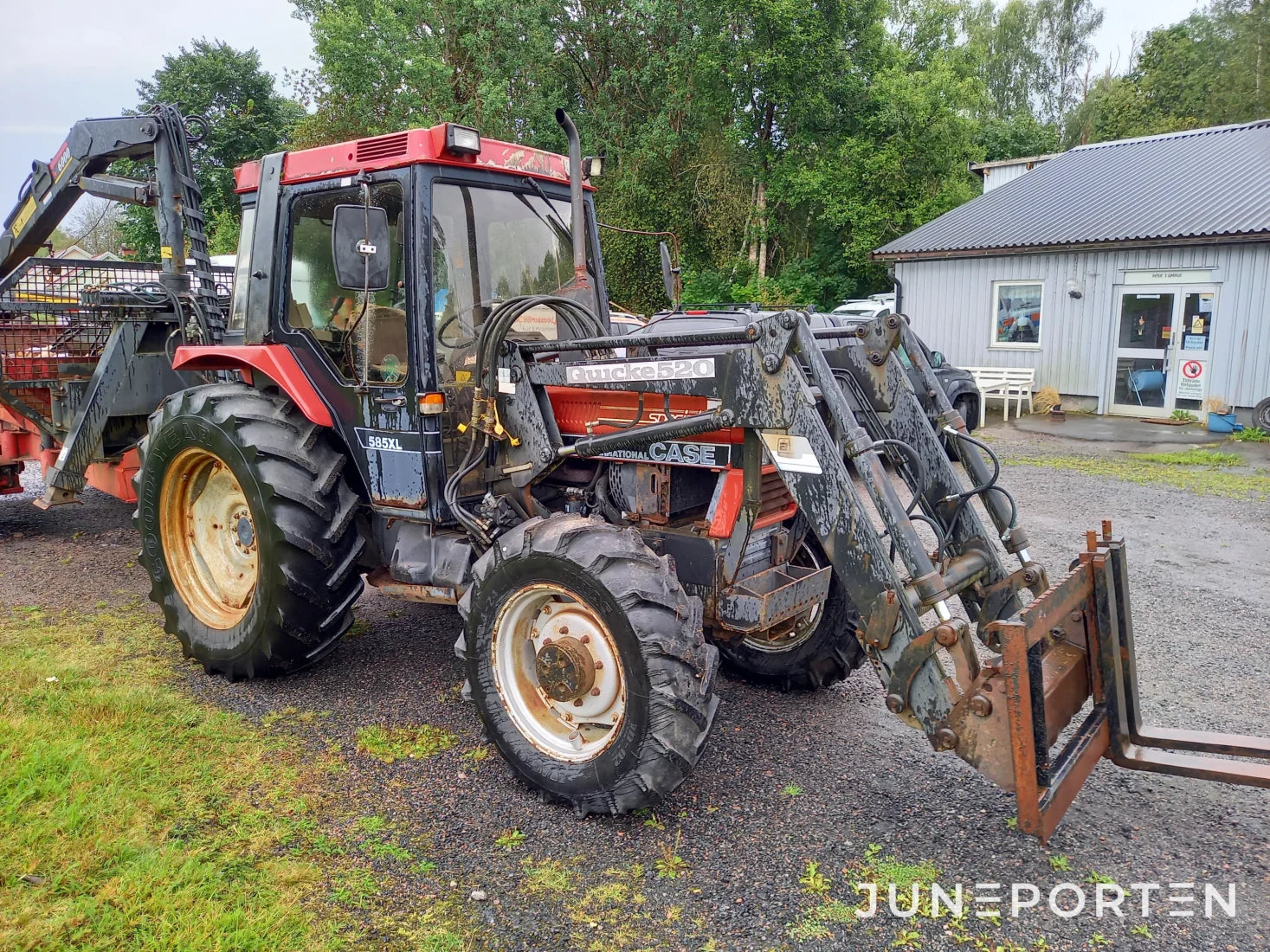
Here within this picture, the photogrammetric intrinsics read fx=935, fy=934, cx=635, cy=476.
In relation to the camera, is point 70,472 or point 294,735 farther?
point 70,472

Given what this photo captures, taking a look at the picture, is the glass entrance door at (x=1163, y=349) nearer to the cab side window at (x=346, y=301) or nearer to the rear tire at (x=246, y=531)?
the cab side window at (x=346, y=301)

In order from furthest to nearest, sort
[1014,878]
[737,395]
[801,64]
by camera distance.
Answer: [801,64] → [737,395] → [1014,878]

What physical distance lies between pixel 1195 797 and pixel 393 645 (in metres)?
4.03

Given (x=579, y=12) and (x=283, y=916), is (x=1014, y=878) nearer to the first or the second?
(x=283, y=916)

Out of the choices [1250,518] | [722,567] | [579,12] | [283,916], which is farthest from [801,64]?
[283,916]

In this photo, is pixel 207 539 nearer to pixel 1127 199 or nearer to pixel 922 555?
pixel 922 555

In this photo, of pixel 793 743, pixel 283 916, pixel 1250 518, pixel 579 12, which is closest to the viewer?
pixel 283 916

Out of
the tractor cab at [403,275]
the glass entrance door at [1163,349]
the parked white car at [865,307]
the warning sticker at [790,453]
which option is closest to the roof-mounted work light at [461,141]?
the tractor cab at [403,275]

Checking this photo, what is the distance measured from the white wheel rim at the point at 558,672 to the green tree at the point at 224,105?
26932 millimetres

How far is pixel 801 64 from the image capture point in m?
22.1

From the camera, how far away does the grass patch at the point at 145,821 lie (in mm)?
2912

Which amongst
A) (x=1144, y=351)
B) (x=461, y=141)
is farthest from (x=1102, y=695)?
(x=1144, y=351)

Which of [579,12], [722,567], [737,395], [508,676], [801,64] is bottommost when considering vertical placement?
[508,676]

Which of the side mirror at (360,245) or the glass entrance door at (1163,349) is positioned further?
the glass entrance door at (1163,349)
